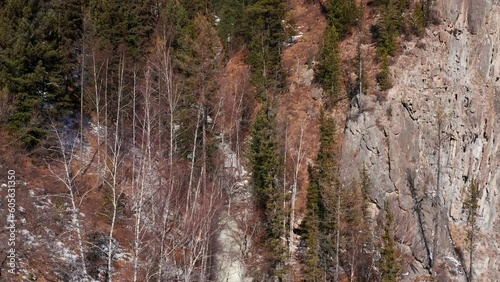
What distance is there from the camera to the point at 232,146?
39.4 m

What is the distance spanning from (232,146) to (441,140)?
721 inches

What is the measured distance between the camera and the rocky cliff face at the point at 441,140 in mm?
35312

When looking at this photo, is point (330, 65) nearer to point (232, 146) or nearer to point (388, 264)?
point (232, 146)

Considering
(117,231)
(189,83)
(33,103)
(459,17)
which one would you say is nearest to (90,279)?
(117,231)

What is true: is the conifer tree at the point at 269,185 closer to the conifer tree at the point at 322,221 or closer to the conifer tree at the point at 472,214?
the conifer tree at the point at 322,221

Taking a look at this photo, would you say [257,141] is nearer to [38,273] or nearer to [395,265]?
[395,265]

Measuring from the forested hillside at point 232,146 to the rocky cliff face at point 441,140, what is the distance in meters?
0.19

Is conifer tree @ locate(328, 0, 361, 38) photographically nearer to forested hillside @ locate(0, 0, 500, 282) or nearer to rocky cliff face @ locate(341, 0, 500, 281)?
forested hillside @ locate(0, 0, 500, 282)

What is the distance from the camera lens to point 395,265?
28922 millimetres

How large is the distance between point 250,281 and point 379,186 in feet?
44.1

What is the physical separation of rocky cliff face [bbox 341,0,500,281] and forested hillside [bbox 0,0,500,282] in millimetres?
193

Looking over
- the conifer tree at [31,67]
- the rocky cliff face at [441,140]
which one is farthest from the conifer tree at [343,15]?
the conifer tree at [31,67]

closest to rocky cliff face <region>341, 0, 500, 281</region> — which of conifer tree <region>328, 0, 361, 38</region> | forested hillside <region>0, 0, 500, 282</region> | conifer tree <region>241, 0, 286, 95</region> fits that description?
forested hillside <region>0, 0, 500, 282</region>

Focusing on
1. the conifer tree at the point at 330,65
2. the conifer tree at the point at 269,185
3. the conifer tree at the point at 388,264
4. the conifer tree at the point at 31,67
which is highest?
the conifer tree at the point at 330,65
